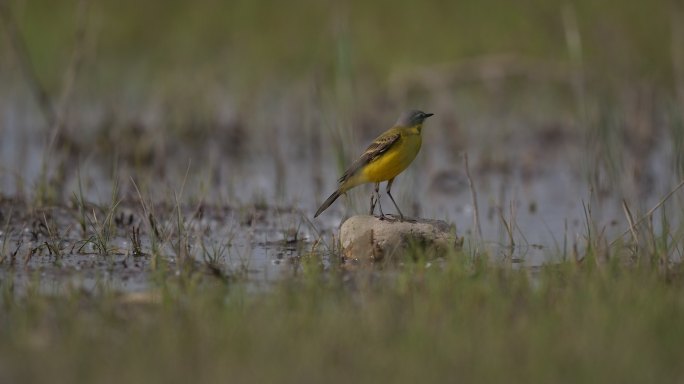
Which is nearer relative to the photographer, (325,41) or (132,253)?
(132,253)

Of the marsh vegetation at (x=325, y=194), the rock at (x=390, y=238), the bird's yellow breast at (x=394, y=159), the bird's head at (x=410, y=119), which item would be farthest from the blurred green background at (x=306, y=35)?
the rock at (x=390, y=238)

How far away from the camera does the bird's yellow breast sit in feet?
27.9

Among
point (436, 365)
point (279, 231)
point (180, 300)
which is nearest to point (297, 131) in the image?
point (279, 231)

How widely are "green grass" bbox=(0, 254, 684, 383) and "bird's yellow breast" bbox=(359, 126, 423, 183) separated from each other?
152 cm

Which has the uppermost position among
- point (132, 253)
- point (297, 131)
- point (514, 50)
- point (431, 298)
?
point (514, 50)

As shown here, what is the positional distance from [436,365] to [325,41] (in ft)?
38.1

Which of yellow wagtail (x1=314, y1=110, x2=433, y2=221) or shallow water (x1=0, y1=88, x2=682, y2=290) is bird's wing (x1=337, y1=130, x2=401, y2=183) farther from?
shallow water (x1=0, y1=88, x2=682, y2=290)

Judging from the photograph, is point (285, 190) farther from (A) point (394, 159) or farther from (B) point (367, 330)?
(B) point (367, 330)

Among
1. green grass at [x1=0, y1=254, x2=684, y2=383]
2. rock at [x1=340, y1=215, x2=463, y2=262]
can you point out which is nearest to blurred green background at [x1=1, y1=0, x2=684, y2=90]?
rock at [x1=340, y1=215, x2=463, y2=262]

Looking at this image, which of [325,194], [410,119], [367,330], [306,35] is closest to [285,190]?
[325,194]

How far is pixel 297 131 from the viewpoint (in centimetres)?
1438

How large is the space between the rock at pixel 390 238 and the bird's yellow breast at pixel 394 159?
0.41 meters

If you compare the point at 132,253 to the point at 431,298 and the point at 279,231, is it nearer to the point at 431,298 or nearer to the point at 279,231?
the point at 279,231

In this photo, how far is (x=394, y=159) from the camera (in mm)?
8484
